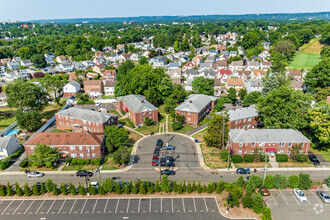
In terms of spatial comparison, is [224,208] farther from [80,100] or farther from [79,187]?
[80,100]

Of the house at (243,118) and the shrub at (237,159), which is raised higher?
the house at (243,118)

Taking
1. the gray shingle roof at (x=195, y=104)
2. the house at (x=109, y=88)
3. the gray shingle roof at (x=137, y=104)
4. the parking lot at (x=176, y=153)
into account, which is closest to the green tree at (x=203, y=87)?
the gray shingle roof at (x=195, y=104)

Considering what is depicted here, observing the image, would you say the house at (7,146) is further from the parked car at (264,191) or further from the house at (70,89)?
the parked car at (264,191)

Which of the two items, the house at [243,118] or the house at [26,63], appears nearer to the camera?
the house at [243,118]

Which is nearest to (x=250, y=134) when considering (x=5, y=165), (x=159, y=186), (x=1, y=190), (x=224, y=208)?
(x=224, y=208)

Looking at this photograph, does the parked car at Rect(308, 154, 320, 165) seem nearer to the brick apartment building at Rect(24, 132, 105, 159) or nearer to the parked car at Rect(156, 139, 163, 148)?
Result: the parked car at Rect(156, 139, 163, 148)

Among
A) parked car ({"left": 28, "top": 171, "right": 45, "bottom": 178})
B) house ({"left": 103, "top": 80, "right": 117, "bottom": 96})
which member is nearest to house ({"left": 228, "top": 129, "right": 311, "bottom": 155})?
parked car ({"left": 28, "top": 171, "right": 45, "bottom": 178})

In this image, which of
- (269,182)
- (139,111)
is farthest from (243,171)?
(139,111)

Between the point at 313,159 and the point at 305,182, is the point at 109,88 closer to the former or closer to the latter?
the point at 313,159
